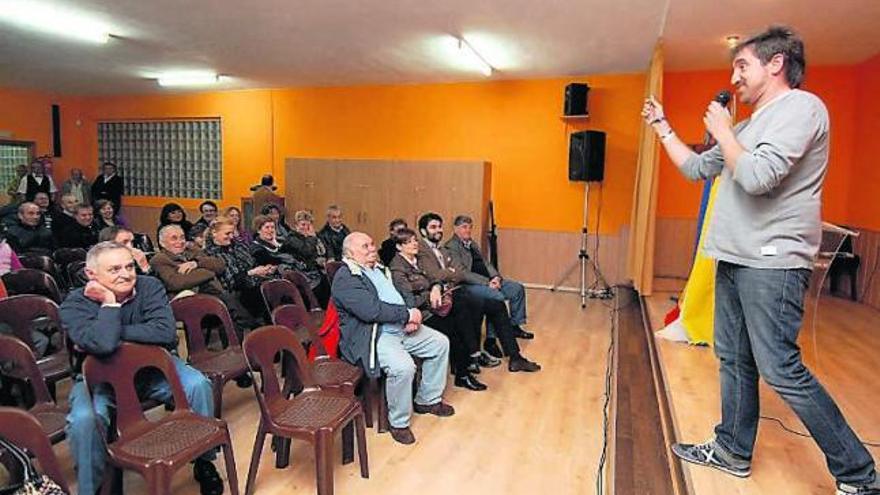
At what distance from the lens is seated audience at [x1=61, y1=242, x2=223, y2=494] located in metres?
2.03

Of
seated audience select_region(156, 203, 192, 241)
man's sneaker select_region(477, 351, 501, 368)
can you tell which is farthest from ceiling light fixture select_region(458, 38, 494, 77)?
seated audience select_region(156, 203, 192, 241)

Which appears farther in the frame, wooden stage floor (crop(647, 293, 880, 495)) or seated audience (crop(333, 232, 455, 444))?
seated audience (crop(333, 232, 455, 444))

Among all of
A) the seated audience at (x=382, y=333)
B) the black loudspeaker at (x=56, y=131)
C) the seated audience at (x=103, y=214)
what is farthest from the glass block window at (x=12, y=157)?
the seated audience at (x=382, y=333)

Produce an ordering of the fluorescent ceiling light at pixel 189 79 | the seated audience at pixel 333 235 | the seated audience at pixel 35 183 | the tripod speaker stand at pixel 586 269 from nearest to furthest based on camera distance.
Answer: the seated audience at pixel 333 235 → the tripod speaker stand at pixel 586 269 → the fluorescent ceiling light at pixel 189 79 → the seated audience at pixel 35 183

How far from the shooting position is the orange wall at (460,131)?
6930 millimetres

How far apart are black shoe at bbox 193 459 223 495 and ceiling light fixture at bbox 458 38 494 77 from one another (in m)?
4.34

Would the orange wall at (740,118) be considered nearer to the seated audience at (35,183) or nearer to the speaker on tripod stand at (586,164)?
the speaker on tripod stand at (586,164)

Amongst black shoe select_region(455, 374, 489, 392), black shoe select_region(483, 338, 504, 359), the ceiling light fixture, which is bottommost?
black shoe select_region(455, 374, 489, 392)

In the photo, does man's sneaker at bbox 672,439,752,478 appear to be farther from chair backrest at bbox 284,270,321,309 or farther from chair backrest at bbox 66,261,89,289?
chair backrest at bbox 66,261,89,289

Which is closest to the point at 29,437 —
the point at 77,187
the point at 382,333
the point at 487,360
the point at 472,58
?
the point at 382,333

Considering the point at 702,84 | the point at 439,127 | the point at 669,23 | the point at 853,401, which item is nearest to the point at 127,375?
the point at 853,401

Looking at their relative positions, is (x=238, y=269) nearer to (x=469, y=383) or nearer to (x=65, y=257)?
(x=65, y=257)

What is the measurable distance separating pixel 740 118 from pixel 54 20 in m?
6.92

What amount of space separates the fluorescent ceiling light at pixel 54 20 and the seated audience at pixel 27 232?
1.66 meters
